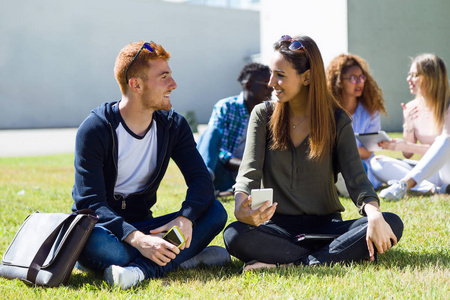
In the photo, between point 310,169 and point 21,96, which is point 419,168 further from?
point 21,96

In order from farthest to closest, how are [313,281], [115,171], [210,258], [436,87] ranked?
[436,87] → [210,258] → [115,171] → [313,281]

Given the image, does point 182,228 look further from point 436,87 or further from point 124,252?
point 436,87

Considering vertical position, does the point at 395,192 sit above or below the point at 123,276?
below

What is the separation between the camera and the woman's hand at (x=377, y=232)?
10.7ft

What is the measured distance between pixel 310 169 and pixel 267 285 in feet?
2.98

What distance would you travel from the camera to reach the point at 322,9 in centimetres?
1455

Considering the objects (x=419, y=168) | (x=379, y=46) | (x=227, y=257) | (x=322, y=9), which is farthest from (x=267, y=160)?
(x=379, y=46)

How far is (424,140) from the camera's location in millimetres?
6500

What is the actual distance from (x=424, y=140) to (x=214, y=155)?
8.05 feet

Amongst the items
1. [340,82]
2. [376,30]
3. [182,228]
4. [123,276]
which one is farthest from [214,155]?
[376,30]

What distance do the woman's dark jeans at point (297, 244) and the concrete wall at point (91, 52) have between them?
2751 centimetres

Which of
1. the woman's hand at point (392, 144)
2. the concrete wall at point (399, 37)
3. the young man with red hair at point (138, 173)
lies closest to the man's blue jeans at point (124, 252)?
the young man with red hair at point (138, 173)

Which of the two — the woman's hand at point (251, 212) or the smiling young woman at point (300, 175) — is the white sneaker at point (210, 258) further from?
the woman's hand at point (251, 212)

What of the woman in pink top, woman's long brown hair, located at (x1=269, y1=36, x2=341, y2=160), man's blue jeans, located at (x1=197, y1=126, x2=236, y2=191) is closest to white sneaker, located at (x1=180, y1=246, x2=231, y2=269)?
woman's long brown hair, located at (x1=269, y1=36, x2=341, y2=160)
